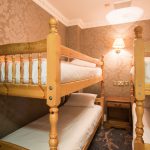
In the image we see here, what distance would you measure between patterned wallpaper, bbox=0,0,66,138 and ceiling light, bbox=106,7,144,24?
1385mm

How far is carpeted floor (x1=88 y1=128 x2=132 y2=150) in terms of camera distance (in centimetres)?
223

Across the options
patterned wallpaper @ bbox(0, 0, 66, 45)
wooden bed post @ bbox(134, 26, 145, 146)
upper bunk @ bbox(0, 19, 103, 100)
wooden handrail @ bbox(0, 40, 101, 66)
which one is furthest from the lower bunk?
patterned wallpaper @ bbox(0, 0, 66, 45)

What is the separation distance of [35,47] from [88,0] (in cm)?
177

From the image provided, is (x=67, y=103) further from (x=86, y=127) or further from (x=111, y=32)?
(x=111, y=32)

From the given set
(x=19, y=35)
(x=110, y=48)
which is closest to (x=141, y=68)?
(x=19, y=35)

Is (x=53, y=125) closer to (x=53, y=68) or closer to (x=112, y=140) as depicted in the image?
(x=53, y=68)

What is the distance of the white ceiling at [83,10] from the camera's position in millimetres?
2525

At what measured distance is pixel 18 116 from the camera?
1.93 m

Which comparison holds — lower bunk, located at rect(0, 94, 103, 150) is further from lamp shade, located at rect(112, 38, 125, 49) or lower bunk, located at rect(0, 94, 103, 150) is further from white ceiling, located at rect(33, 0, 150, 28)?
white ceiling, located at rect(33, 0, 150, 28)

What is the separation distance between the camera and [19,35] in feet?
6.60

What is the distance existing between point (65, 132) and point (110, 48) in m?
2.32

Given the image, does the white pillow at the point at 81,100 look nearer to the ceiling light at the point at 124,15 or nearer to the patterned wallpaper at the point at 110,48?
the patterned wallpaper at the point at 110,48

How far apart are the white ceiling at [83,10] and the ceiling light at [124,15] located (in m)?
0.08

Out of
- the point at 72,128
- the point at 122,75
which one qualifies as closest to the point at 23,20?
the point at 72,128
